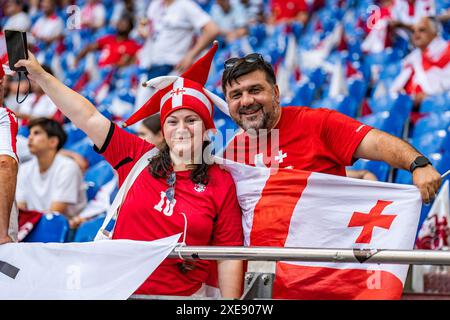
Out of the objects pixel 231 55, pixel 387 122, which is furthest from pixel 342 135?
pixel 231 55

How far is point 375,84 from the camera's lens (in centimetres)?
695

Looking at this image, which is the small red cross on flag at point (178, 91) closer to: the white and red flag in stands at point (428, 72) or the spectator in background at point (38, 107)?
the white and red flag in stands at point (428, 72)

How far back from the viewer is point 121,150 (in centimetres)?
309

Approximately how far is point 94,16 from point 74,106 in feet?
31.2

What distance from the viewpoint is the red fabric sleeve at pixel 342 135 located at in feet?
9.96

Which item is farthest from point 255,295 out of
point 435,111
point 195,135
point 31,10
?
point 31,10

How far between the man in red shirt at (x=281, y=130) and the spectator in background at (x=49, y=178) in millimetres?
2034

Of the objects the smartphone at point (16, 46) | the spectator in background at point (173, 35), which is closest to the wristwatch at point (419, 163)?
the smartphone at point (16, 46)

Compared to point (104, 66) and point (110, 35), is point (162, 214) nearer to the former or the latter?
point (104, 66)

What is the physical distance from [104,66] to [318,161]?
23.0ft

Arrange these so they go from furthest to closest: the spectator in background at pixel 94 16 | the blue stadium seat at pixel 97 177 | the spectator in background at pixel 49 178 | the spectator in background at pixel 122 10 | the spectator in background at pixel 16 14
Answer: the spectator in background at pixel 16 14 < the spectator in background at pixel 94 16 < the spectator in background at pixel 122 10 < the blue stadium seat at pixel 97 177 < the spectator in background at pixel 49 178

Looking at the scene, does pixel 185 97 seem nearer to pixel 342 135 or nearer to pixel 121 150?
pixel 121 150
